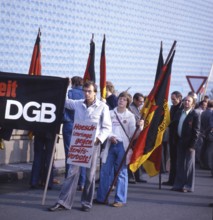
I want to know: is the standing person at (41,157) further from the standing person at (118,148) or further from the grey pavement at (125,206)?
the standing person at (118,148)

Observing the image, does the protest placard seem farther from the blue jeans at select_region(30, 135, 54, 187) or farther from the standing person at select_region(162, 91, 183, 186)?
the standing person at select_region(162, 91, 183, 186)

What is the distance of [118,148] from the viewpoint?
9.36 m

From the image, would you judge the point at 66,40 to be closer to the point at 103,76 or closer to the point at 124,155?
the point at 103,76

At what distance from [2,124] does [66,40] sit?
1312cm

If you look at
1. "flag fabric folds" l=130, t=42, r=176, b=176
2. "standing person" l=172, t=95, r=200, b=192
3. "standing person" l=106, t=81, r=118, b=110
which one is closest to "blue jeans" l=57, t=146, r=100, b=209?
"flag fabric folds" l=130, t=42, r=176, b=176

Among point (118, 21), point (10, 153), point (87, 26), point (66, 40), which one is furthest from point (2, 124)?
point (118, 21)

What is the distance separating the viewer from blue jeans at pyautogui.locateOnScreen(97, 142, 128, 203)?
363 inches

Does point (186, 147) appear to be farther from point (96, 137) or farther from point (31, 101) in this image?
point (31, 101)

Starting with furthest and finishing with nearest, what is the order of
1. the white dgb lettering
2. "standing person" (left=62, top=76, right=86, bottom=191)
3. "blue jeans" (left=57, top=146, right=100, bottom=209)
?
"standing person" (left=62, top=76, right=86, bottom=191)
the white dgb lettering
"blue jeans" (left=57, top=146, right=100, bottom=209)

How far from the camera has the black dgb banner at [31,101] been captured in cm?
898

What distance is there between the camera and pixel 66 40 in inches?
866

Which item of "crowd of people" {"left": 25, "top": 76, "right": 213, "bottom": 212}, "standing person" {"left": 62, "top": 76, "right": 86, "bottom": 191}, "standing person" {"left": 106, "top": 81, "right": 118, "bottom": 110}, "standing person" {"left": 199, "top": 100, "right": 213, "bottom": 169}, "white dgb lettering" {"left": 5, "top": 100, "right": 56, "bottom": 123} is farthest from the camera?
"standing person" {"left": 199, "top": 100, "right": 213, "bottom": 169}

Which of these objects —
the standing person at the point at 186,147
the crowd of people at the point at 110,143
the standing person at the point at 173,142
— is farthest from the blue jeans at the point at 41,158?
the standing person at the point at 173,142

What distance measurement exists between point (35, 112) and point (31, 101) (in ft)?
0.53
